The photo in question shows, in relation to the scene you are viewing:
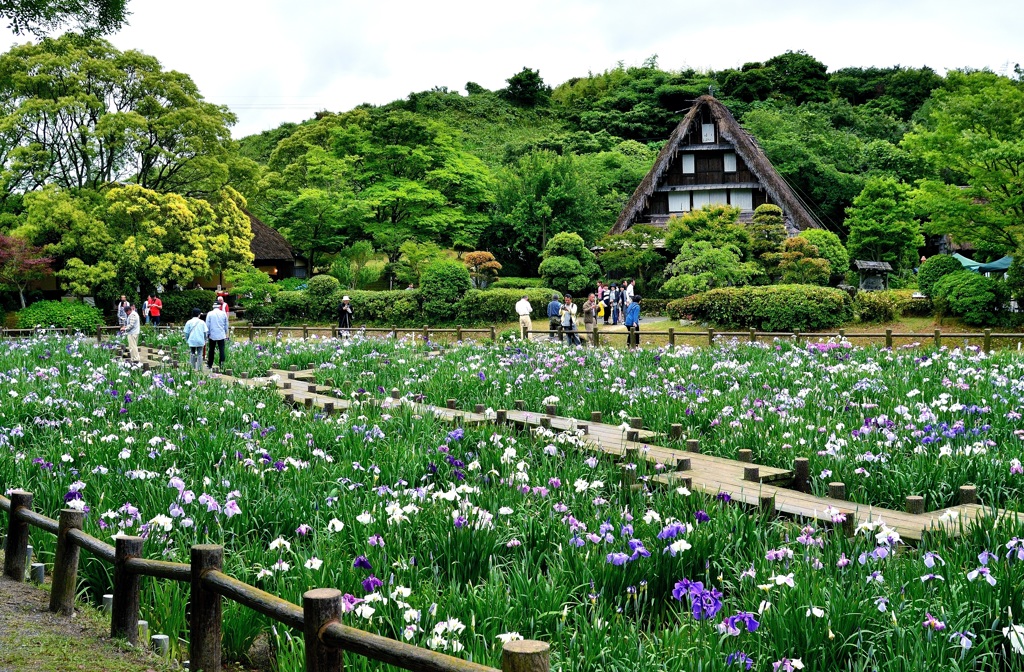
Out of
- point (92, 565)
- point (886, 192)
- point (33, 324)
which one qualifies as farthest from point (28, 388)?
point (886, 192)

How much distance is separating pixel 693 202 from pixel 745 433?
30.4 m

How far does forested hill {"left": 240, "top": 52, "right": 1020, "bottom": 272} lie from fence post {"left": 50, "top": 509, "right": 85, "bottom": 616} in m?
25.4

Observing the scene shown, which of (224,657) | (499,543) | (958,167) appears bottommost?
(224,657)

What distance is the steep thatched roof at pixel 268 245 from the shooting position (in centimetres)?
3953

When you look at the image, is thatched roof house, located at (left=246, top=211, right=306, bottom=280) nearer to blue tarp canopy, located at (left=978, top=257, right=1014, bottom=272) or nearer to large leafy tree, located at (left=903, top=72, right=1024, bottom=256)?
large leafy tree, located at (left=903, top=72, right=1024, bottom=256)

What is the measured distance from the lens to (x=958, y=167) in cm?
2119

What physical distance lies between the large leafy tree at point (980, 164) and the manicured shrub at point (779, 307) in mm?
3087

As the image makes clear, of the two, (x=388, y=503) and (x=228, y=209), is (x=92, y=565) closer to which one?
(x=388, y=503)

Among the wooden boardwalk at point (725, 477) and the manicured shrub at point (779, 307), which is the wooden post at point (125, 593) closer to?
the wooden boardwalk at point (725, 477)

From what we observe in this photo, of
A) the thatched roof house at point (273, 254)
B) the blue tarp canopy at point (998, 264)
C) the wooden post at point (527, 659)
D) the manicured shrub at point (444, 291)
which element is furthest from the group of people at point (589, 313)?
the thatched roof house at point (273, 254)

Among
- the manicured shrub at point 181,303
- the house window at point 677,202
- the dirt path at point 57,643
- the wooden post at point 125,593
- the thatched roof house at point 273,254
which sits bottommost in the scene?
the dirt path at point 57,643

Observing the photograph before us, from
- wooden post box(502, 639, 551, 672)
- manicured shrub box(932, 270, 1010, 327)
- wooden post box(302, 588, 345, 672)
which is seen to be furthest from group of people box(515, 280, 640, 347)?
wooden post box(502, 639, 551, 672)

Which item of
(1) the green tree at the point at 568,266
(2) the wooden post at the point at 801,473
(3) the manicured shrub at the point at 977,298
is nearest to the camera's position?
(2) the wooden post at the point at 801,473

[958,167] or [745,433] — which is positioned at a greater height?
[958,167]
